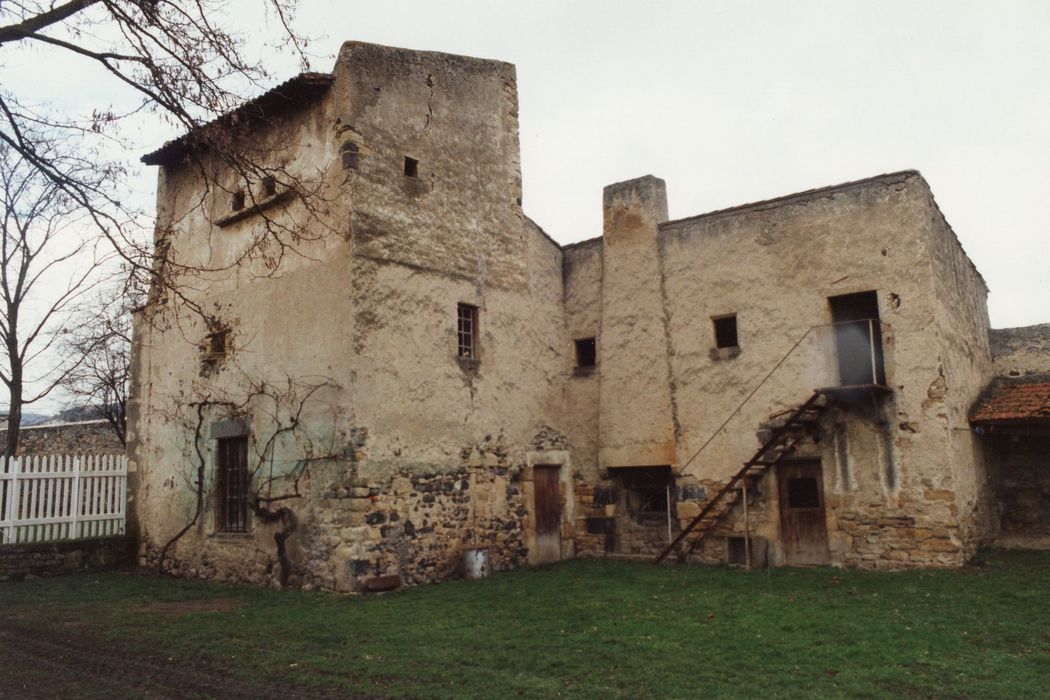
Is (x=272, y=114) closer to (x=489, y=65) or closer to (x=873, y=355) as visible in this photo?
(x=489, y=65)

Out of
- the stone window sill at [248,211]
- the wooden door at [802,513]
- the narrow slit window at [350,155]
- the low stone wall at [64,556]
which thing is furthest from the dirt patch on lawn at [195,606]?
the wooden door at [802,513]

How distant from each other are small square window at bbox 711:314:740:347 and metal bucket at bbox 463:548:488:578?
17.0 feet

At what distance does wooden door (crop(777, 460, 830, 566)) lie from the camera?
11703mm

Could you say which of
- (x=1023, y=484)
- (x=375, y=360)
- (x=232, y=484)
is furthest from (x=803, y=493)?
(x=232, y=484)

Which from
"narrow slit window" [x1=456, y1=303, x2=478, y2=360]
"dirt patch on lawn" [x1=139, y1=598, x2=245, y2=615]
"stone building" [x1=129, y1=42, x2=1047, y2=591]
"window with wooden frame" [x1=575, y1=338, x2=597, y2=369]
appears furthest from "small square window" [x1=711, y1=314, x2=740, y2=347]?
"dirt patch on lawn" [x1=139, y1=598, x2=245, y2=615]

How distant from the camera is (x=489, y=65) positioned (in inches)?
525

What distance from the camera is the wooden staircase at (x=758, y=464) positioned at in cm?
1165

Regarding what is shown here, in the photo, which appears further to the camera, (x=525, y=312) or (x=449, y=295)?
(x=525, y=312)

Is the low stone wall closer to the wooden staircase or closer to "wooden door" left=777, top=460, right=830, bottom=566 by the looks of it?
the wooden staircase

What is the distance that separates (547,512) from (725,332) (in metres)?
4.32

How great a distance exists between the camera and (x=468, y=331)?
1250 centimetres

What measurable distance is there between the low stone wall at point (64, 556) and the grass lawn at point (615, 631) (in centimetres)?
73

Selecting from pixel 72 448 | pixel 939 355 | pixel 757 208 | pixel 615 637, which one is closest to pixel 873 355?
pixel 939 355

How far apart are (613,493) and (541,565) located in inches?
74.0
